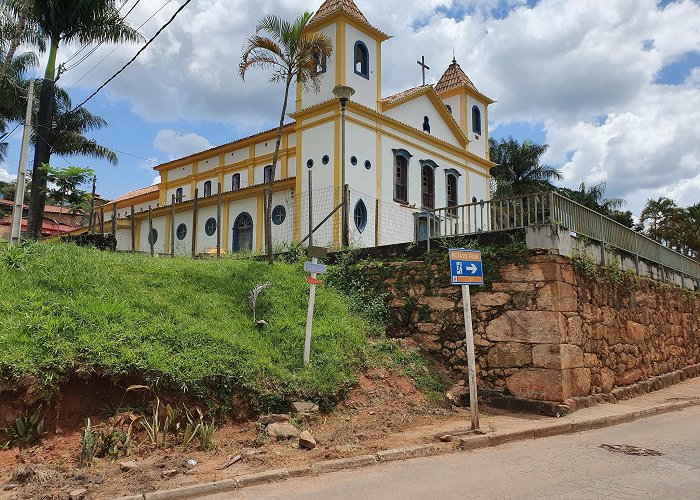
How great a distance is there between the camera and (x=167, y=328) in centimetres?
812

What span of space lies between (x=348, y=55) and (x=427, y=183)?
715 centimetres

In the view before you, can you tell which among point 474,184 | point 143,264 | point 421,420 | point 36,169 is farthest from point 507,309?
point 474,184

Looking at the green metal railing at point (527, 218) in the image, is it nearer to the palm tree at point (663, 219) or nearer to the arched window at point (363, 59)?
the arched window at point (363, 59)

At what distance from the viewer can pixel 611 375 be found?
1167cm

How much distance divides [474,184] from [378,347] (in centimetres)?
2097

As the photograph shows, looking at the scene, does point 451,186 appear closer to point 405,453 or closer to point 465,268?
point 465,268

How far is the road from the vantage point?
5.60 metres

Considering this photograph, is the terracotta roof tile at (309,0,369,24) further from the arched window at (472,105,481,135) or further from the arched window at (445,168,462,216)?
the arched window at (472,105,481,135)

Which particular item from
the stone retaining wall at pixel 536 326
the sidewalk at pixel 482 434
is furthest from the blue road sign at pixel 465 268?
the stone retaining wall at pixel 536 326

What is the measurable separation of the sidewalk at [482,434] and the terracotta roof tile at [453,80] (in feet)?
73.9

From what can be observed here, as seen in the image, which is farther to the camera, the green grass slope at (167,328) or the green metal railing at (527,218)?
the green metal railing at (527,218)

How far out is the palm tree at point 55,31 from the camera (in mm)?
19016

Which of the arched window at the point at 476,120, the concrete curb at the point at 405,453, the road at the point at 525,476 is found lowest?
the road at the point at 525,476

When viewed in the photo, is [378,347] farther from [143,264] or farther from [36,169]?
[36,169]
